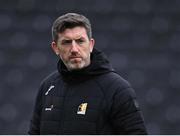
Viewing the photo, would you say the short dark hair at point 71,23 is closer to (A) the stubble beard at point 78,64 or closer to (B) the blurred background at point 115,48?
(A) the stubble beard at point 78,64

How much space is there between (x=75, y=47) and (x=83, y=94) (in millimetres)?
223

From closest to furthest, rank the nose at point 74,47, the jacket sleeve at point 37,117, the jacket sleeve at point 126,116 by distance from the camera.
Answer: the jacket sleeve at point 126,116, the nose at point 74,47, the jacket sleeve at point 37,117

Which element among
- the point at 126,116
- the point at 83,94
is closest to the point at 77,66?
the point at 83,94

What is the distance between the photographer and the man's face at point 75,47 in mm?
3104

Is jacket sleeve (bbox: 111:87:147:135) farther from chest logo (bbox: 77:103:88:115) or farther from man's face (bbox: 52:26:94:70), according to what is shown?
man's face (bbox: 52:26:94:70)

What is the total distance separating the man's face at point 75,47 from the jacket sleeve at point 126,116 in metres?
0.25

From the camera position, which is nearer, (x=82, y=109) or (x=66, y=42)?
(x=82, y=109)

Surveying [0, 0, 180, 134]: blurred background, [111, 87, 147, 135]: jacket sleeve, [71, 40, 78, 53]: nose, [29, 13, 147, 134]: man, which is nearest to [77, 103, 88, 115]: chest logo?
[29, 13, 147, 134]: man

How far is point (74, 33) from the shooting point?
3115 millimetres

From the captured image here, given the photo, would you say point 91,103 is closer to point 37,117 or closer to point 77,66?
point 77,66

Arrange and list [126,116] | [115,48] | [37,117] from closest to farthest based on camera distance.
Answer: [126,116] < [37,117] < [115,48]

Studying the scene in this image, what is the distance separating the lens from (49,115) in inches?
124

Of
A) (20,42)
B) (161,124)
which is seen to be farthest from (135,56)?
(20,42)

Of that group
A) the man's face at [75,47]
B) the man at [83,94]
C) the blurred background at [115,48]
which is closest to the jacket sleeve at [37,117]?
the man at [83,94]
